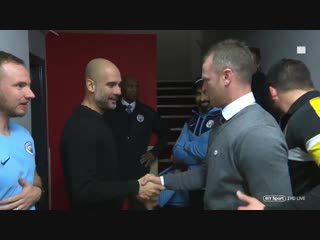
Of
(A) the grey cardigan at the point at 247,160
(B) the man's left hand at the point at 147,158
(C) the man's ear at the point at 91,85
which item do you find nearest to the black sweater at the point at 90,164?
(C) the man's ear at the point at 91,85

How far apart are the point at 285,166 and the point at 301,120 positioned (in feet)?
0.87

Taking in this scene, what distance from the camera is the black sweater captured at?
73.2 inches

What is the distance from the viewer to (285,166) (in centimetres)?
141

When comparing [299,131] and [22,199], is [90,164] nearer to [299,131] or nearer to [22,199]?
[22,199]

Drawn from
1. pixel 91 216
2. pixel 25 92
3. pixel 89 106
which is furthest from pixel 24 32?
pixel 91 216

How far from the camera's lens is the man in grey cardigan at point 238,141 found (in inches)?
55.2

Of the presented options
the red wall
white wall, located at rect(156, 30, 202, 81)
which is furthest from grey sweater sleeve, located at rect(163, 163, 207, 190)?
white wall, located at rect(156, 30, 202, 81)

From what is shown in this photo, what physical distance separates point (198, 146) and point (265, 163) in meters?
1.34

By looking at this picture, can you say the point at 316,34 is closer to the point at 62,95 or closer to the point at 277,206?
the point at 277,206

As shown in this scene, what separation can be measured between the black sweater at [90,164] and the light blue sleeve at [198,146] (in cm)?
77

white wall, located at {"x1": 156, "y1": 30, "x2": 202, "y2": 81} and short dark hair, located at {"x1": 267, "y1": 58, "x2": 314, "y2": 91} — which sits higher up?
white wall, located at {"x1": 156, "y1": 30, "x2": 202, "y2": 81}

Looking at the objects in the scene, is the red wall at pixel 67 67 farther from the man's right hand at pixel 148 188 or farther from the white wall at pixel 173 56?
the white wall at pixel 173 56

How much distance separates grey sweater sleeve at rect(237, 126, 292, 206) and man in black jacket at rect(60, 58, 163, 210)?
29.9 inches

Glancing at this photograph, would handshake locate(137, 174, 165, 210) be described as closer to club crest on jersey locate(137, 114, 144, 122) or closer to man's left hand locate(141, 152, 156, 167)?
man's left hand locate(141, 152, 156, 167)
